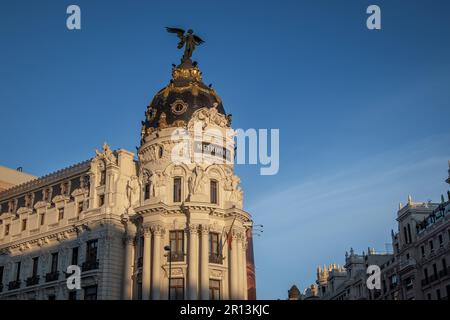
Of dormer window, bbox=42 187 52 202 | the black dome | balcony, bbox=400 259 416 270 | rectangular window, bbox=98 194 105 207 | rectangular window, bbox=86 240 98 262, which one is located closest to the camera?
rectangular window, bbox=86 240 98 262

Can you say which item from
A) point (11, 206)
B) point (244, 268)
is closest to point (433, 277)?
point (244, 268)

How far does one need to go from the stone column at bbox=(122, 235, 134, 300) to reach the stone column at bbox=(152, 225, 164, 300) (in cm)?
389

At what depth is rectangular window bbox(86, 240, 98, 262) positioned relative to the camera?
61.2 meters

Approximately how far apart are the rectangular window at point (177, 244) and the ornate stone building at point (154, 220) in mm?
96

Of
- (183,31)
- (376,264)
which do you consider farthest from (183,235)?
(376,264)

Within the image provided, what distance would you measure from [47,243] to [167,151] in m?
16.6

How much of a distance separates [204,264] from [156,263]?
14.5 feet

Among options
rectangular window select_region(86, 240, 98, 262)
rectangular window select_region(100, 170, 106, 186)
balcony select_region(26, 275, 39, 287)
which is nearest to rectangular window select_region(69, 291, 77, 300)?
rectangular window select_region(86, 240, 98, 262)

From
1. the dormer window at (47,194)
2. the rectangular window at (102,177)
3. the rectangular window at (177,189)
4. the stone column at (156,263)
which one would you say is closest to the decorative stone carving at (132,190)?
the rectangular window at (102,177)

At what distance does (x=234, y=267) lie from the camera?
196 ft

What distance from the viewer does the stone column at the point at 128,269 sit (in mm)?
59875

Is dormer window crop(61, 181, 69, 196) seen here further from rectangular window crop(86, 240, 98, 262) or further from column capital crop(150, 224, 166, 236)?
column capital crop(150, 224, 166, 236)

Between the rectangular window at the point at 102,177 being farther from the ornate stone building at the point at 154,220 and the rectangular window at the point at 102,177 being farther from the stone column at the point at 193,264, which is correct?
the stone column at the point at 193,264
